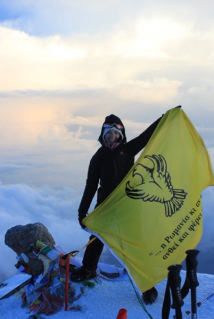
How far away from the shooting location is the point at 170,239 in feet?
19.1

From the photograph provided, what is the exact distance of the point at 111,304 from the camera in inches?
251

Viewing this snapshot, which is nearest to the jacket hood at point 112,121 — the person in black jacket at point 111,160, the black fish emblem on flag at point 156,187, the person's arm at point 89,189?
the person in black jacket at point 111,160

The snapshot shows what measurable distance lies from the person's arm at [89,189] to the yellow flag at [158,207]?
1.63 feet

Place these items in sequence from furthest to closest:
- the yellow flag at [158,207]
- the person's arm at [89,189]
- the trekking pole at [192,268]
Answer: the person's arm at [89,189], the yellow flag at [158,207], the trekking pole at [192,268]

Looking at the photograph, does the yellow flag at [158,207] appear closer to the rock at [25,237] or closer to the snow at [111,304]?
the snow at [111,304]

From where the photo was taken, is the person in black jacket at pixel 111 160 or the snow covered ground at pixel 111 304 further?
the person in black jacket at pixel 111 160

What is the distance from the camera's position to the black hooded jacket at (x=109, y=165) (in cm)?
648

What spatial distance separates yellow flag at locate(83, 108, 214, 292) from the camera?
5742 mm

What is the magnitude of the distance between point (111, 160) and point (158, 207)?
4.04 feet

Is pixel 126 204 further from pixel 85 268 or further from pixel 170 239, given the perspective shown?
pixel 85 268

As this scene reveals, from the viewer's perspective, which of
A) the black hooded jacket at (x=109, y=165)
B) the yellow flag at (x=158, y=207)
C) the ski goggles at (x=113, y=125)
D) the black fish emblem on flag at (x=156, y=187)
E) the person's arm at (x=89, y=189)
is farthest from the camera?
the person's arm at (x=89, y=189)

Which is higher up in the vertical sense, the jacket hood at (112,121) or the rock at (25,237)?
the jacket hood at (112,121)

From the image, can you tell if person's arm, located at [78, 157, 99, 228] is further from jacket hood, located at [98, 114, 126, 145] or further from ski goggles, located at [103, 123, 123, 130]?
ski goggles, located at [103, 123, 123, 130]

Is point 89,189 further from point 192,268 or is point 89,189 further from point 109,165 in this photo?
point 192,268
